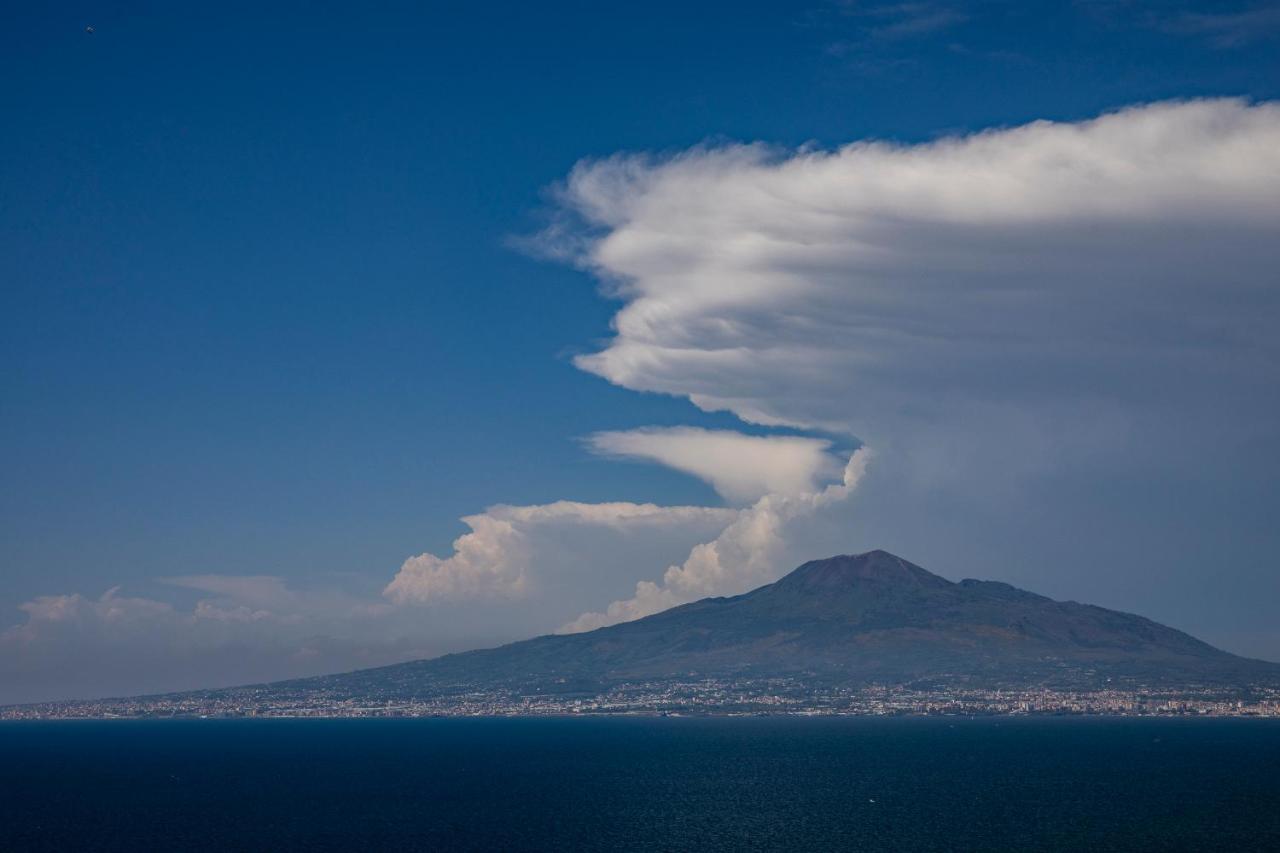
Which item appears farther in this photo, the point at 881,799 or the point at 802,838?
the point at 881,799

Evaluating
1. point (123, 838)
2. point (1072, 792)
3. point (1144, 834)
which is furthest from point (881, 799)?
point (123, 838)

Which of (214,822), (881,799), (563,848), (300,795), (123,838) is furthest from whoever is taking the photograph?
(300,795)

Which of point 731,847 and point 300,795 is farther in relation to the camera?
point 300,795

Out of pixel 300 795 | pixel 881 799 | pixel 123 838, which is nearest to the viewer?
pixel 123 838

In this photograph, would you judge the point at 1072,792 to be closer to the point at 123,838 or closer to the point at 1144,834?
the point at 1144,834

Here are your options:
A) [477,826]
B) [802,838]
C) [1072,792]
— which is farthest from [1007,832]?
[477,826]

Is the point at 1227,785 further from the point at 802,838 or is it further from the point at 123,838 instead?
the point at 123,838

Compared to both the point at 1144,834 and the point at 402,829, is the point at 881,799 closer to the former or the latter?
the point at 1144,834

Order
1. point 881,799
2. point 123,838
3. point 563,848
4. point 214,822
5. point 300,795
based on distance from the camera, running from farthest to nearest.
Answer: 1. point 300,795
2. point 881,799
3. point 214,822
4. point 123,838
5. point 563,848
